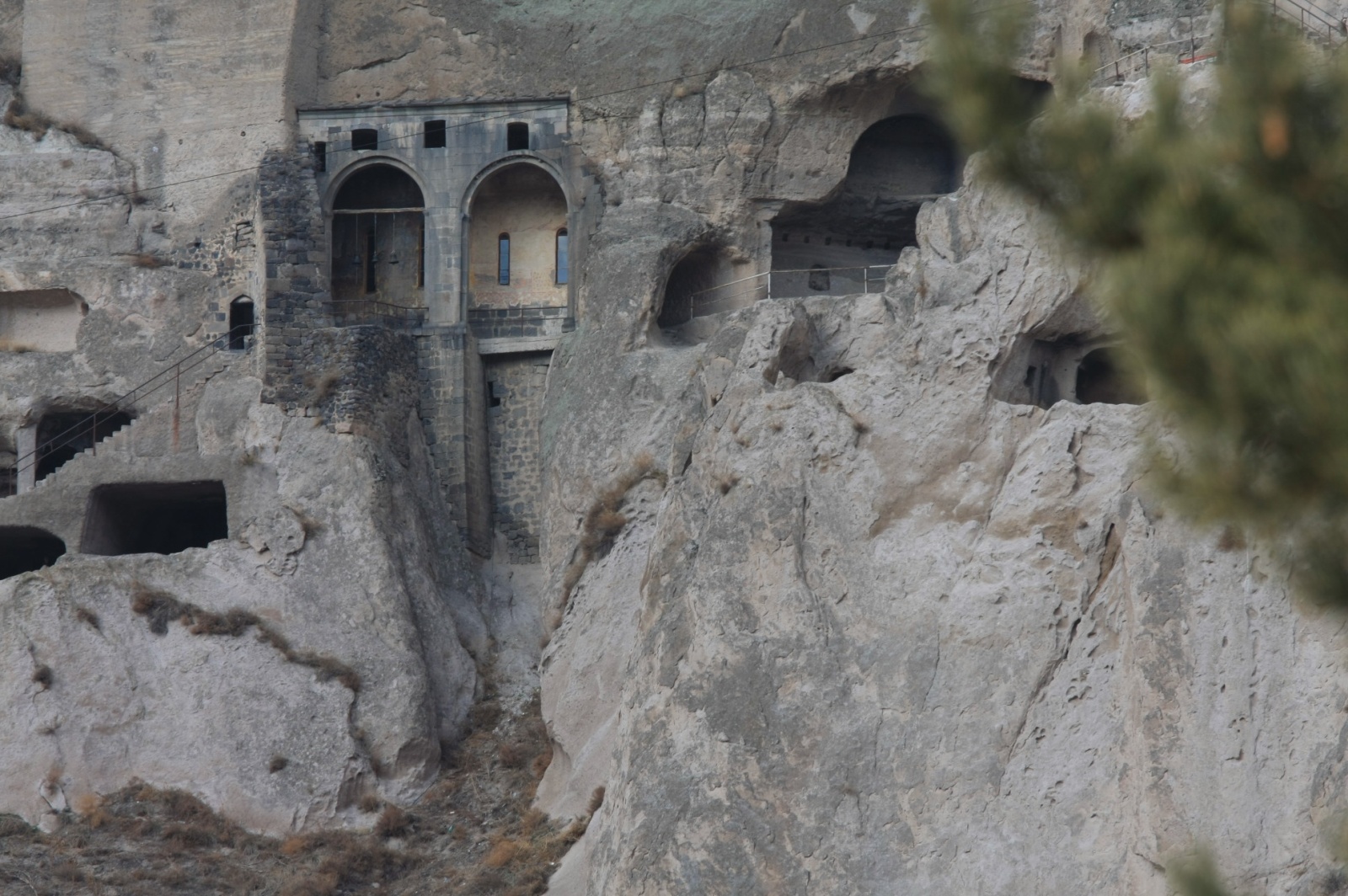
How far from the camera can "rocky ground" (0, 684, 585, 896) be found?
2402cm

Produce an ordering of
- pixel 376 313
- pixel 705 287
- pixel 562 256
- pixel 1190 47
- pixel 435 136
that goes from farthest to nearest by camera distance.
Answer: pixel 562 256, pixel 435 136, pixel 376 313, pixel 705 287, pixel 1190 47

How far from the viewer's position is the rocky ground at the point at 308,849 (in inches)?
945

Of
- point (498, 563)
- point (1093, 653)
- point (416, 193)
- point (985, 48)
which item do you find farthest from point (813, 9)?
point (985, 48)

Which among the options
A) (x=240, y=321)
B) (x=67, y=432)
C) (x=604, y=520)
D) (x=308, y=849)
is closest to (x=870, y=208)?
(x=604, y=520)

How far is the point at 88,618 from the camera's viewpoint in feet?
87.0

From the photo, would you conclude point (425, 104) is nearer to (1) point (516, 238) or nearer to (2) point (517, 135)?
(2) point (517, 135)

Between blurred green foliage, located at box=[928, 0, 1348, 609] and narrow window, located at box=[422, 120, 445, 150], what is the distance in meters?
23.7

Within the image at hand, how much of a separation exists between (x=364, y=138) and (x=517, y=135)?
2.43 metres

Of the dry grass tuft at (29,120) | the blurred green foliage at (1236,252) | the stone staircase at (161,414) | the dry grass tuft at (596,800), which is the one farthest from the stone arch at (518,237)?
the blurred green foliage at (1236,252)

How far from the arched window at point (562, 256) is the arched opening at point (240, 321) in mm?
4740

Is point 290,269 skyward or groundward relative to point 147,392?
skyward

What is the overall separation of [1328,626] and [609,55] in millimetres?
15566

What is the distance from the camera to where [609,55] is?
30.2 m

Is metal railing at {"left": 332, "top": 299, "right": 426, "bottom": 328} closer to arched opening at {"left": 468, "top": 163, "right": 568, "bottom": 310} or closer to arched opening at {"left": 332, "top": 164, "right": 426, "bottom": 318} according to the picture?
arched opening at {"left": 332, "top": 164, "right": 426, "bottom": 318}
